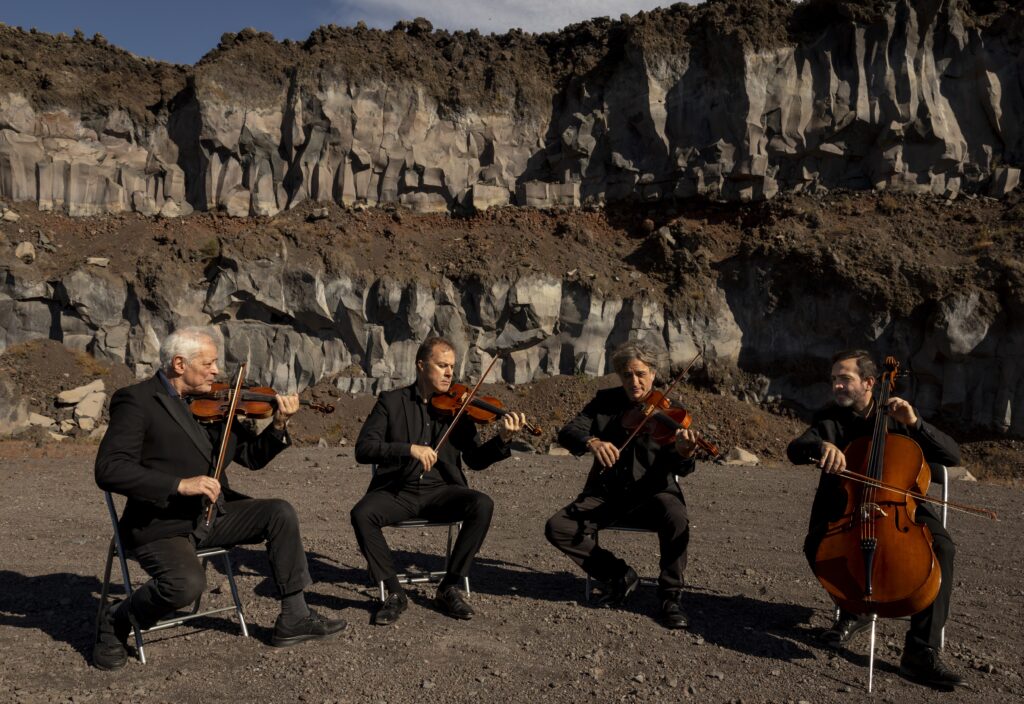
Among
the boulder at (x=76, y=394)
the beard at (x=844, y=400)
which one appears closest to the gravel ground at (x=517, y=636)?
the beard at (x=844, y=400)

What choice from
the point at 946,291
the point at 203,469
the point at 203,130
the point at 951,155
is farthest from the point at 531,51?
the point at 203,469

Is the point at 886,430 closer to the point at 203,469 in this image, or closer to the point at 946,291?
the point at 203,469

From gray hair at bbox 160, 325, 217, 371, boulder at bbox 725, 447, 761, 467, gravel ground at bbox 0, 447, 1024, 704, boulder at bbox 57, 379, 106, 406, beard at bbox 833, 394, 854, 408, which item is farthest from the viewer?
boulder at bbox 57, 379, 106, 406

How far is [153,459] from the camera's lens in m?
4.82

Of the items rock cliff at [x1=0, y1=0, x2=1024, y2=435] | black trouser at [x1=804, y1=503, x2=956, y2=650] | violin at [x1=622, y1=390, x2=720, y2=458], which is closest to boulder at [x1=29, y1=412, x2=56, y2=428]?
rock cliff at [x1=0, y1=0, x2=1024, y2=435]

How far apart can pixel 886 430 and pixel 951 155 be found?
764 inches

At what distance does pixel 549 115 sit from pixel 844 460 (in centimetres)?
2233

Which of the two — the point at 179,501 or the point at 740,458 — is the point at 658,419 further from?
the point at 740,458

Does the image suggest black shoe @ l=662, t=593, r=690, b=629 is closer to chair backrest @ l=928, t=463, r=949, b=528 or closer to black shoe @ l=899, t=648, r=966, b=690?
black shoe @ l=899, t=648, r=966, b=690

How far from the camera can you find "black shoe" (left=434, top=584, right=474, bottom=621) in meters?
5.51

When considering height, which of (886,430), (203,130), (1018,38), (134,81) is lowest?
(886,430)

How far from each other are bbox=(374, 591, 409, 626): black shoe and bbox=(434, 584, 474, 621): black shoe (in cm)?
26

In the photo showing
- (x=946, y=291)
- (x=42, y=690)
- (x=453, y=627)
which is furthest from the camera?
(x=946, y=291)

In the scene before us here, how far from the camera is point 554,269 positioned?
21500mm
